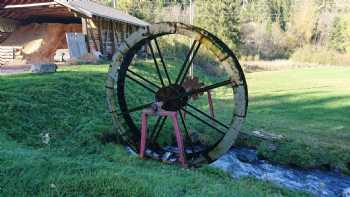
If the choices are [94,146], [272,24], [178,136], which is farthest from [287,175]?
[272,24]

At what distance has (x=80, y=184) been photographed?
15.4ft

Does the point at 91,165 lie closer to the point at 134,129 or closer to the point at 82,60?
the point at 134,129

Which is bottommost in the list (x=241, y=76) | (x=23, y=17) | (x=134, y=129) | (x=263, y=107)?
(x=263, y=107)

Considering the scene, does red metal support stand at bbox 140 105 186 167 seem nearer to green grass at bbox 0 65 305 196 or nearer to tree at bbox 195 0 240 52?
green grass at bbox 0 65 305 196

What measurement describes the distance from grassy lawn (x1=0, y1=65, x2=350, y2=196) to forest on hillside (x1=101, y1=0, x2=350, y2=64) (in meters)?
29.1

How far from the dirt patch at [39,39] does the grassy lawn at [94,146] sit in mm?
5480

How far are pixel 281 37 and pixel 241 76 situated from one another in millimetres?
47763

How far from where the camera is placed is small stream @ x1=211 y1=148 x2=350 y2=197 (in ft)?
22.6

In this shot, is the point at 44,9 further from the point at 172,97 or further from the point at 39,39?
the point at 172,97

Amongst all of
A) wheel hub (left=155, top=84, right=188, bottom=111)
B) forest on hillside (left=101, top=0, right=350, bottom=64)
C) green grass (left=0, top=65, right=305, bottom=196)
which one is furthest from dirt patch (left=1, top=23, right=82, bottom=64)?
forest on hillside (left=101, top=0, right=350, bottom=64)

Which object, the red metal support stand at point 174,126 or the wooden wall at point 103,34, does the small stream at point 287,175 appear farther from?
the wooden wall at point 103,34

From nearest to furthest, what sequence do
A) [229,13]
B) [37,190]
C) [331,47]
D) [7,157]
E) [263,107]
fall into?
[37,190] < [7,157] < [263,107] < [229,13] < [331,47]

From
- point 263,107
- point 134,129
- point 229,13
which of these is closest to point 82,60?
point 263,107

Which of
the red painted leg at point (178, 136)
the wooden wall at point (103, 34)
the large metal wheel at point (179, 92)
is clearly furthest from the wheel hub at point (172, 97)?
the wooden wall at point (103, 34)
